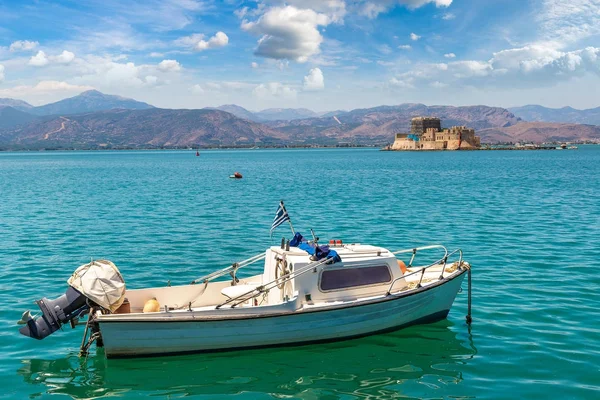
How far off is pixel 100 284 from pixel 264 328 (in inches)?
175

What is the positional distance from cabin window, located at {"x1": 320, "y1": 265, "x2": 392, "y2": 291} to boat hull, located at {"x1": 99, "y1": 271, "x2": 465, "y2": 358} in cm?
66

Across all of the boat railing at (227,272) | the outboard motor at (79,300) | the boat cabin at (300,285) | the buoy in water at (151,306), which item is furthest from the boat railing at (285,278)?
the outboard motor at (79,300)

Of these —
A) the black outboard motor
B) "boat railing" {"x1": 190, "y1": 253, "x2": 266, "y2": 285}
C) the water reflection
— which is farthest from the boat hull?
"boat railing" {"x1": 190, "y1": 253, "x2": 266, "y2": 285}

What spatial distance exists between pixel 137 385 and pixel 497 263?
53.5 feet

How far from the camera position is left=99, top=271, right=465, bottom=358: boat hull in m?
13.4

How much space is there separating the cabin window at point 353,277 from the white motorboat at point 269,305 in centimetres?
3

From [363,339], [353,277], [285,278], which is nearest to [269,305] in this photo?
[285,278]

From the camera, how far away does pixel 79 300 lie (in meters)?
13.7

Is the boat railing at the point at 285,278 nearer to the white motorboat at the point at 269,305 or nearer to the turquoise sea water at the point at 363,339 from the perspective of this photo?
the white motorboat at the point at 269,305

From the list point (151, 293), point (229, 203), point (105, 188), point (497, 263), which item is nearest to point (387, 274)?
point (151, 293)

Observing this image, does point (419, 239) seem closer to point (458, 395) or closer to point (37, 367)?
point (458, 395)

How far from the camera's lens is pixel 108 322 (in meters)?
13.1

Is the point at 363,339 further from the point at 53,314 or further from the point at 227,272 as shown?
the point at 53,314

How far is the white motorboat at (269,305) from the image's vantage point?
531 inches
